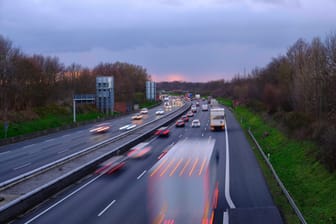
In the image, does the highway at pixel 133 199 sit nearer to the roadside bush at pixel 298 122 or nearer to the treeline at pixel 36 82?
the roadside bush at pixel 298 122

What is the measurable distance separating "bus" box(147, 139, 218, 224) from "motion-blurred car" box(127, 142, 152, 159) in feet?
7.18

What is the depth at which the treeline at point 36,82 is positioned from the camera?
197ft

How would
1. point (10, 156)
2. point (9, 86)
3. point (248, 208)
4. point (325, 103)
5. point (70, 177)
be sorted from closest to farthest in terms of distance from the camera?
point (248, 208), point (70, 177), point (10, 156), point (325, 103), point (9, 86)

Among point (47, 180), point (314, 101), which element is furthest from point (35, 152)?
point (314, 101)

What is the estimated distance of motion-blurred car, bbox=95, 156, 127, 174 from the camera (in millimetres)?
27500

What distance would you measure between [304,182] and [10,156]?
968 inches

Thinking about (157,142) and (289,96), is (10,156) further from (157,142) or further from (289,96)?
(289,96)

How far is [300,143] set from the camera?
108 feet

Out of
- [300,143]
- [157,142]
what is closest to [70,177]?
[300,143]

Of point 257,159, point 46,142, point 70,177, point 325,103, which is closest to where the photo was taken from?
point 70,177

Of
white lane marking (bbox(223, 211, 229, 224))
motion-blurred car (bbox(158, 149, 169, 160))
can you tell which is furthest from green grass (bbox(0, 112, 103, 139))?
white lane marking (bbox(223, 211, 229, 224))

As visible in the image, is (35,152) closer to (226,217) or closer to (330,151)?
(226,217)

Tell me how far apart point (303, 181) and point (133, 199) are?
31.9ft

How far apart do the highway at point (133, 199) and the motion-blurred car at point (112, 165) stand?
66cm
